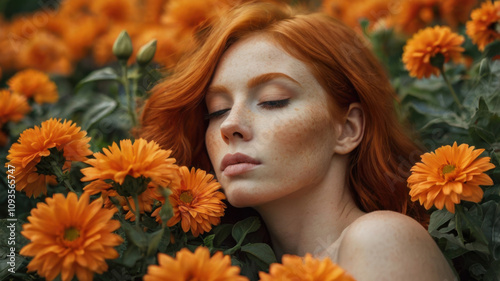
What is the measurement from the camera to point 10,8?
2383mm

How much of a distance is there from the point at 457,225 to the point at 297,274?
337 millimetres

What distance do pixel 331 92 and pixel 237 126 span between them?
0.22 metres

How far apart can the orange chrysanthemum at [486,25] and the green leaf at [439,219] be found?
0.49 meters

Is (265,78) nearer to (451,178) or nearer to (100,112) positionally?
(451,178)

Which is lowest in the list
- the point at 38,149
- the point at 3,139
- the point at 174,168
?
the point at 174,168

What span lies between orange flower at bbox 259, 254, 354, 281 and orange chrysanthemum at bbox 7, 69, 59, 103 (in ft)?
3.33

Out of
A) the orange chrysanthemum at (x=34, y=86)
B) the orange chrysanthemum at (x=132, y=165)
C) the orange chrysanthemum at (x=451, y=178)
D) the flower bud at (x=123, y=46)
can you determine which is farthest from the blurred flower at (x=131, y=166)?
the orange chrysanthemum at (x=34, y=86)

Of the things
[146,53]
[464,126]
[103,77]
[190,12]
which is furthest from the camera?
[190,12]

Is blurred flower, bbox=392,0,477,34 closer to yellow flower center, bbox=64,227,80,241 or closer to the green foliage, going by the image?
the green foliage

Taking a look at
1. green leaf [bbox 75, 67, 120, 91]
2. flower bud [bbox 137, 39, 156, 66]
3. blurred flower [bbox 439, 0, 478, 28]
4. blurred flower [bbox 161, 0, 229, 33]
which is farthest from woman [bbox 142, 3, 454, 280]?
blurred flower [bbox 439, 0, 478, 28]

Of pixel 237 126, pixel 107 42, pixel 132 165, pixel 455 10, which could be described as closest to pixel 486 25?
pixel 455 10

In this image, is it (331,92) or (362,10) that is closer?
(331,92)

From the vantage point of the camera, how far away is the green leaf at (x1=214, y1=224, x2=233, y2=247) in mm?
1032

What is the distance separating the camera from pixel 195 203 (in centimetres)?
95
